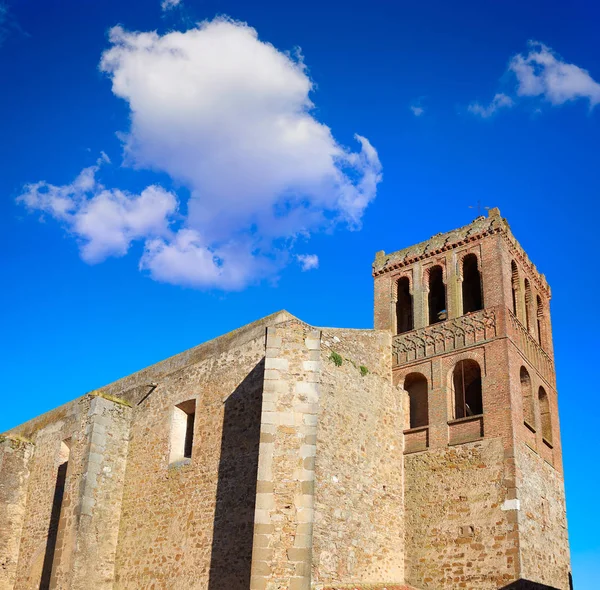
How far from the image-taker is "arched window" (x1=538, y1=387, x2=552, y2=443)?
68.0 ft

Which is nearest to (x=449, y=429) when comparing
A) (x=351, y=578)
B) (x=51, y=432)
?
(x=351, y=578)

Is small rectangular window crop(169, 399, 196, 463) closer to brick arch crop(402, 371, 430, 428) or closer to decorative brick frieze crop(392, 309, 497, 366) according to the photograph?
brick arch crop(402, 371, 430, 428)

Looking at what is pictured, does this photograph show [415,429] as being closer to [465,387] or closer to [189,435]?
[465,387]

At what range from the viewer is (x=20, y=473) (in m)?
23.1

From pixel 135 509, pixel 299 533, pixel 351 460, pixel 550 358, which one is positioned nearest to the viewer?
pixel 299 533

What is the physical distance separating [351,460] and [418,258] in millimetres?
7867

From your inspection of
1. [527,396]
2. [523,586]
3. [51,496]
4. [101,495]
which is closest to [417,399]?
[527,396]

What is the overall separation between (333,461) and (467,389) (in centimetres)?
627

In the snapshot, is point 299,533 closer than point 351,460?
Yes

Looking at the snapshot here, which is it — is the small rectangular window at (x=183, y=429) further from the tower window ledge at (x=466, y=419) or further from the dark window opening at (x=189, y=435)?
the tower window ledge at (x=466, y=419)

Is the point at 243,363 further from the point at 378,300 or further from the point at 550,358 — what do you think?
the point at 550,358

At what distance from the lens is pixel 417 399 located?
66.6ft

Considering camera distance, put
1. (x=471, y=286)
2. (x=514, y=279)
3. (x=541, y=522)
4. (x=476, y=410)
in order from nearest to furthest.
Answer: (x=541, y=522)
(x=476, y=410)
(x=514, y=279)
(x=471, y=286)

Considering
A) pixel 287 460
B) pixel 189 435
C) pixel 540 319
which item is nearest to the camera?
pixel 287 460
